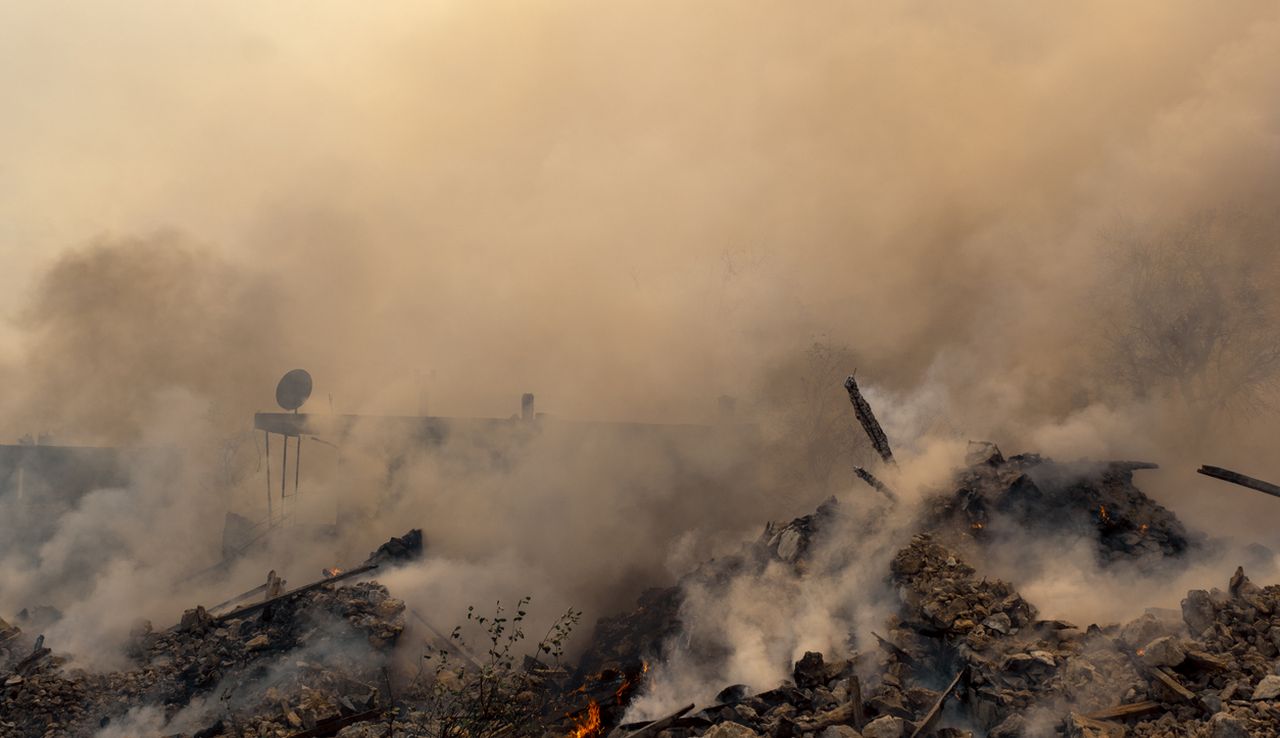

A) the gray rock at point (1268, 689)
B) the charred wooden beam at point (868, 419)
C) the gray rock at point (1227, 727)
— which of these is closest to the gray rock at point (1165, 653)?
the gray rock at point (1268, 689)

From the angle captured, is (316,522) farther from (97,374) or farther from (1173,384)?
(1173,384)

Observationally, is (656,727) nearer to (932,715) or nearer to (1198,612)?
(932,715)

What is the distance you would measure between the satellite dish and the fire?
1646 centimetres

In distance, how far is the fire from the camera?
11188 mm

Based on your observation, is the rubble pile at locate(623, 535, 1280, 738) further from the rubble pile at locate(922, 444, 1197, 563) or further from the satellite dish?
the satellite dish

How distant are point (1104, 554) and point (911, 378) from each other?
16002 mm

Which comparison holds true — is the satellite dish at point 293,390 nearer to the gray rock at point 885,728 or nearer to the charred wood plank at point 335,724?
the charred wood plank at point 335,724

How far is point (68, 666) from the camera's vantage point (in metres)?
12.3

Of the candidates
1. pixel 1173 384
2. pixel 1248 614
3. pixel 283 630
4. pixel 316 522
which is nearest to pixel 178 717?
pixel 283 630

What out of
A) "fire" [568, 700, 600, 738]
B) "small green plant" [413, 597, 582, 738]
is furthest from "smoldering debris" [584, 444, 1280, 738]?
"small green plant" [413, 597, 582, 738]

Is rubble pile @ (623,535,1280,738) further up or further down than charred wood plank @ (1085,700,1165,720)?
further up

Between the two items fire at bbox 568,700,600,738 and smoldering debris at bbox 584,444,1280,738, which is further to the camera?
fire at bbox 568,700,600,738

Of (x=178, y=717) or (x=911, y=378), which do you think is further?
(x=911, y=378)

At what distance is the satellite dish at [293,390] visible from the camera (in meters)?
23.5
